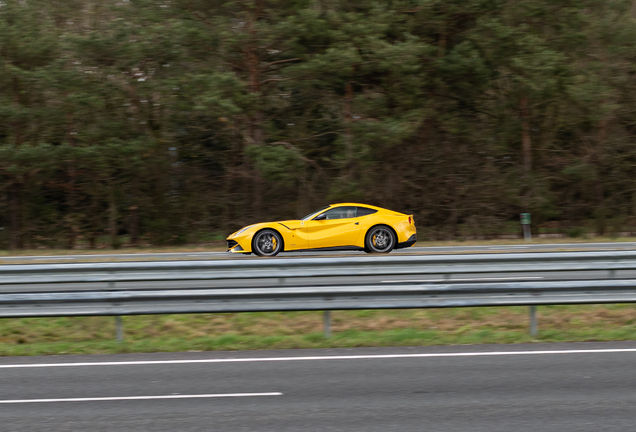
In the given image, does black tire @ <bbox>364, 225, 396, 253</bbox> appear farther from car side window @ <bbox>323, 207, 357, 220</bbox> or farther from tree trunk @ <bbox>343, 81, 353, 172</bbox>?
tree trunk @ <bbox>343, 81, 353, 172</bbox>

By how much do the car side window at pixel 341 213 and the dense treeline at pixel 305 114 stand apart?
499cm

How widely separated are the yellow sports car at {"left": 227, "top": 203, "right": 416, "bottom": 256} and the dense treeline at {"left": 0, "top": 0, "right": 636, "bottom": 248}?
4986 millimetres

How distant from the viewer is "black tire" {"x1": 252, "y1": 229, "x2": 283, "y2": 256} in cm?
1633

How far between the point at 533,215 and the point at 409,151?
4.56 meters

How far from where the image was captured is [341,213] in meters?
16.5

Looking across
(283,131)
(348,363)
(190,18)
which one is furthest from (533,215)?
(348,363)

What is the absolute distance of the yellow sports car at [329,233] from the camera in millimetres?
16375

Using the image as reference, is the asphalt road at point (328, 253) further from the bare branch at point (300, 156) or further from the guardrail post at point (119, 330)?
the guardrail post at point (119, 330)

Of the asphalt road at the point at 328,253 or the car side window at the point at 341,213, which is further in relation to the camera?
the asphalt road at the point at 328,253

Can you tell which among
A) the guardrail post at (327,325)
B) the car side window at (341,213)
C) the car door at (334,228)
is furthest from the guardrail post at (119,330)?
the car side window at (341,213)

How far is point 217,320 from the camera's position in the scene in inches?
379

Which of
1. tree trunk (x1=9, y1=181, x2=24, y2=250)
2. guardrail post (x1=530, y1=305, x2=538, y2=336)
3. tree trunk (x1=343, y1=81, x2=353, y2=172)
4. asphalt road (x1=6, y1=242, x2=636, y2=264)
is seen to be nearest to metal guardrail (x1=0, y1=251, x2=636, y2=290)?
guardrail post (x1=530, y1=305, x2=538, y2=336)

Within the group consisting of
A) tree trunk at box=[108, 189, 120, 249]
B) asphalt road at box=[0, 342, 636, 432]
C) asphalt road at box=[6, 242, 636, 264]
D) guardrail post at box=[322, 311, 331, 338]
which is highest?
tree trunk at box=[108, 189, 120, 249]

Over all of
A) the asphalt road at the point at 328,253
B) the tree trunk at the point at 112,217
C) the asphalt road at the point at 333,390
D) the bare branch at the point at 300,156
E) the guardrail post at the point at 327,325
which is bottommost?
the asphalt road at the point at 333,390
